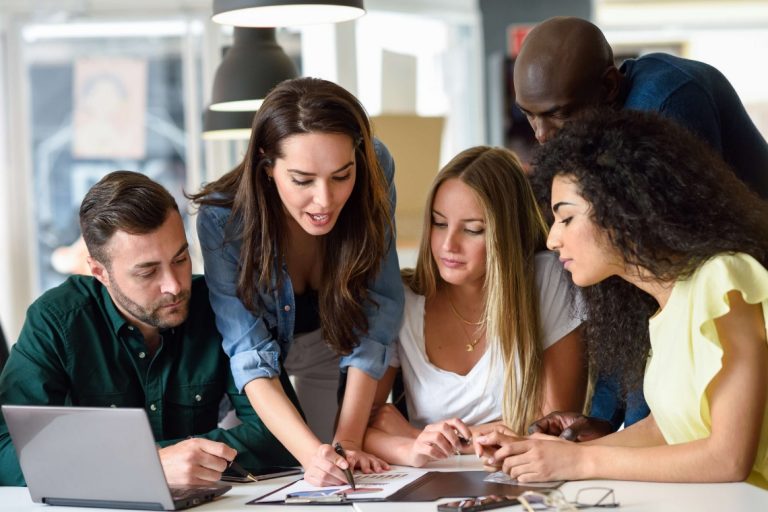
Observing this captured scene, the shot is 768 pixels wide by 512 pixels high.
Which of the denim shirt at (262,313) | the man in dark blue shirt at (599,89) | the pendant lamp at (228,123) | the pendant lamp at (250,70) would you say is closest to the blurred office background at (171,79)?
the pendant lamp at (228,123)

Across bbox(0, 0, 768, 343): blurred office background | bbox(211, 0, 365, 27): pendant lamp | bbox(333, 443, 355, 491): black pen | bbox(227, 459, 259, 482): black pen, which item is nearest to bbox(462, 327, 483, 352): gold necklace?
bbox(333, 443, 355, 491): black pen

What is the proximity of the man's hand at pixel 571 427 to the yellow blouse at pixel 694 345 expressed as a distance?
19 centimetres

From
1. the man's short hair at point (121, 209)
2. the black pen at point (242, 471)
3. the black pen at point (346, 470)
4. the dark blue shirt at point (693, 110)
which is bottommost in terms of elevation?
the black pen at point (242, 471)

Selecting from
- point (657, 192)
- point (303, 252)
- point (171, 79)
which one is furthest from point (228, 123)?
point (171, 79)

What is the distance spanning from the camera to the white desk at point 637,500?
1.69 metres

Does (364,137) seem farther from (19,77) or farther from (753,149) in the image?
(19,77)

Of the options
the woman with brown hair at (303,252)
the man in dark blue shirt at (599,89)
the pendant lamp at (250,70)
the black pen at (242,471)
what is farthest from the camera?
the pendant lamp at (250,70)

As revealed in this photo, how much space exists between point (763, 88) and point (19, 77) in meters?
4.56

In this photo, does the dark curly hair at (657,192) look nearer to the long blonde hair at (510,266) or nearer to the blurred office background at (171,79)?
the long blonde hair at (510,266)

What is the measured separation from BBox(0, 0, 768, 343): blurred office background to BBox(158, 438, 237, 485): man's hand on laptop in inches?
177

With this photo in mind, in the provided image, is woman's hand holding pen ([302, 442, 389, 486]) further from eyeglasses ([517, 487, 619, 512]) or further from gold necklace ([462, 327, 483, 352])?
gold necklace ([462, 327, 483, 352])

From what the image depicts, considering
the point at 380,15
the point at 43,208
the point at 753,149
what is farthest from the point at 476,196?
the point at 43,208

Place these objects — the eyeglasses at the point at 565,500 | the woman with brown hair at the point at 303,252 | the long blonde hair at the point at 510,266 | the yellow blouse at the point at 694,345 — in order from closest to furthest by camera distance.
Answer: the eyeglasses at the point at 565,500 < the yellow blouse at the point at 694,345 < the woman with brown hair at the point at 303,252 < the long blonde hair at the point at 510,266

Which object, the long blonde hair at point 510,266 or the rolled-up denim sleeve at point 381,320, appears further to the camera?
the long blonde hair at point 510,266
